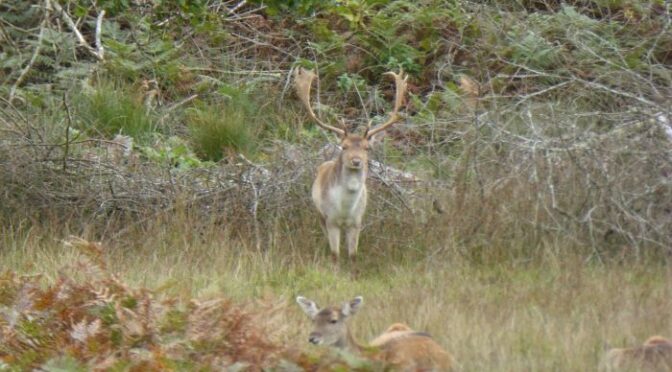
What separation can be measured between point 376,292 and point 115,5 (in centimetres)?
374

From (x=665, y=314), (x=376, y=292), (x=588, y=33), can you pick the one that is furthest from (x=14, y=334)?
(x=588, y=33)

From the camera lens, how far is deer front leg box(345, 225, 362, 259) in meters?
13.7

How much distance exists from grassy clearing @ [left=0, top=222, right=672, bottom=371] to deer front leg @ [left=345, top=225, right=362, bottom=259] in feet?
0.77

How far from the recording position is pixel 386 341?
31.3 ft

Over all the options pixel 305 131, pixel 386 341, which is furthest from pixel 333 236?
pixel 386 341

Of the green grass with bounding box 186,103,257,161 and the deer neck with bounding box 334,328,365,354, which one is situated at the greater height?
the deer neck with bounding box 334,328,365,354

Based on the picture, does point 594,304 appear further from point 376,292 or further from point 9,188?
point 9,188

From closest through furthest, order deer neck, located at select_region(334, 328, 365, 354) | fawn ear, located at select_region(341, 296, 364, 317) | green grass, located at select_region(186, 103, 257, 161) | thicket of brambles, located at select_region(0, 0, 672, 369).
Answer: deer neck, located at select_region(334, 328, 365, 354), fawn ear, located at select_region(341, 296, 364, 317), thicket of brambles, located at select_region(0, 0, 672, 369), green grass, located at select_region(186, 103, 257, 161)

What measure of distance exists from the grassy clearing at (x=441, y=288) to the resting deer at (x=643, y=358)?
205 mm

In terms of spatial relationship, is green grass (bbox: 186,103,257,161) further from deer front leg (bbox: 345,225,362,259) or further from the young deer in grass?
deer front leg (bbox: 345,225,362,259)

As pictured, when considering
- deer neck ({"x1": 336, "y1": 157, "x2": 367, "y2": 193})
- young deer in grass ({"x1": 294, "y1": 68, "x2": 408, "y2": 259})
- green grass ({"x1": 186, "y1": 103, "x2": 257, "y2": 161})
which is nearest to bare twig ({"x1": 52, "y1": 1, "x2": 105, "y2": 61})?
green grass ({"x1": 186, "y1": 103, "x2": 257, "y2": 161})

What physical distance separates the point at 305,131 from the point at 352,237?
345cm

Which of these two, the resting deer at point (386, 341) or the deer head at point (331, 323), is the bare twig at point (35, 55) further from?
the resting deer at point (386, 341)

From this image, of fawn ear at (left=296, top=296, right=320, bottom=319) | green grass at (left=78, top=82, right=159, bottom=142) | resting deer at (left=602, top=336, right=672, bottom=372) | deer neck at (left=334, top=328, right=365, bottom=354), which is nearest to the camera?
resting deer at (left=602, top=336, right=672, bottom=372)
